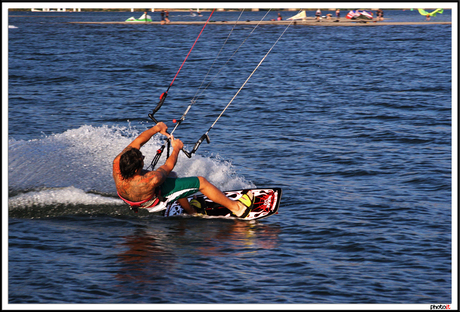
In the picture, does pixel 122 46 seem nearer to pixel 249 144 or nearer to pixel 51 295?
pixel 249 144

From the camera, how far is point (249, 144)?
1505cm

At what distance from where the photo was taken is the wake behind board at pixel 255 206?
9484 millimetres

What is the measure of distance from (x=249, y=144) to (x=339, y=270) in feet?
26.1

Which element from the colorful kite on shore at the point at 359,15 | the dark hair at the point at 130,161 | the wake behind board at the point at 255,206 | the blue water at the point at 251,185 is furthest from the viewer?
the colorful kite on shore at the point at 359,15

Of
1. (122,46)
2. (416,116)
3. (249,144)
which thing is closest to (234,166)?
(249,144)

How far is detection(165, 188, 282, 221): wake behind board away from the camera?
373 inches

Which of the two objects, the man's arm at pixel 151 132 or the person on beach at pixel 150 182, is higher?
the man's arm at pixel 151 132

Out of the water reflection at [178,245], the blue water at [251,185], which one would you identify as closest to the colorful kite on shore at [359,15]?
the blue water at [251,185]

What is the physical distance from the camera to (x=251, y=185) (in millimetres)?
11281

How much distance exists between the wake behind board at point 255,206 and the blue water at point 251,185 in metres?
0.20

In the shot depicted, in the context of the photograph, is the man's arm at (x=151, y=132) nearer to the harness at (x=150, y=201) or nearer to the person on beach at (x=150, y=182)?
the person on beach at (x=150, y=182)

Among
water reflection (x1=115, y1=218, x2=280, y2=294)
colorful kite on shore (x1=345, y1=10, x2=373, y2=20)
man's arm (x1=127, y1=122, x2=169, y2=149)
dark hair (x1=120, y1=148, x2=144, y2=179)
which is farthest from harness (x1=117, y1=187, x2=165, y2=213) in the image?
colorful kite on shore (x1=345, y1=10, x2=373, y2=20)

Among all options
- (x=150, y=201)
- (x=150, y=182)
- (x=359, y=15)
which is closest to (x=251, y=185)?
(x=150, y=201)

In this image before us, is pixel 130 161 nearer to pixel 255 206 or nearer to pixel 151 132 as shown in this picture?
pixel 151 132
